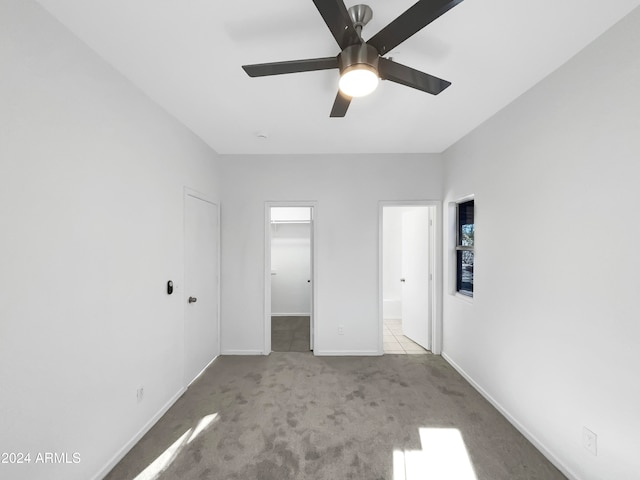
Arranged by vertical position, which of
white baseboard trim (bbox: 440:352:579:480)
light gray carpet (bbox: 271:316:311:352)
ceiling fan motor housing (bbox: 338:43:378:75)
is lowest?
light gray carpet (bbox: 271:316:311:352)

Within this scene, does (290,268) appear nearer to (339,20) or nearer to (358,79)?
(358,79)

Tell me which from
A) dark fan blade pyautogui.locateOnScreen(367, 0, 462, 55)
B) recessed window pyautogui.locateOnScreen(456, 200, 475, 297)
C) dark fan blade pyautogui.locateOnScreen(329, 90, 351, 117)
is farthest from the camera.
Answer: recessed window pyautogui.locateOnScreen(456, 200, 475, 297)

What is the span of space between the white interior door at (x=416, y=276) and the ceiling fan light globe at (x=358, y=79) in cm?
254

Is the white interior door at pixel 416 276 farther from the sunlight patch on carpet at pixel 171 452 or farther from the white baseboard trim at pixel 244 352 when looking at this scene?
the sunlight patch on carpet at pixel 171 452

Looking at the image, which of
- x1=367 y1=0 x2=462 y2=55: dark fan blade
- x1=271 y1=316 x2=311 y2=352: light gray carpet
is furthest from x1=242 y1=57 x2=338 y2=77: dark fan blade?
x1=271 y1=316 x2=311 y2=352: light gray carpet

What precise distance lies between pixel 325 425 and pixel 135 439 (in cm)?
139

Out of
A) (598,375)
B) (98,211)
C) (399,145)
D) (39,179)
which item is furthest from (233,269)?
(598,375)

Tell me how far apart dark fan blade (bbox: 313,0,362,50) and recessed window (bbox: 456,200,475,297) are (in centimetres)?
A: 247

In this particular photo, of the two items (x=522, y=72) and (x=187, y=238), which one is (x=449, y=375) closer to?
(x=522, y=72)

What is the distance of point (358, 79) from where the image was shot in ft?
4.06

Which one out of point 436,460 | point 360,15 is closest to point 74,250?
point 360,15

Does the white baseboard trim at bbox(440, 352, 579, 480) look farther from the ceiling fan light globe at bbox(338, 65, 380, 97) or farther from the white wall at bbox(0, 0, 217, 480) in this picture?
the white wall at bbox(0, 0, 217, 480)

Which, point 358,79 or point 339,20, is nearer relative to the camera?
point 339,20

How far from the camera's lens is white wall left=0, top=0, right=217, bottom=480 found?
3.71 ft
